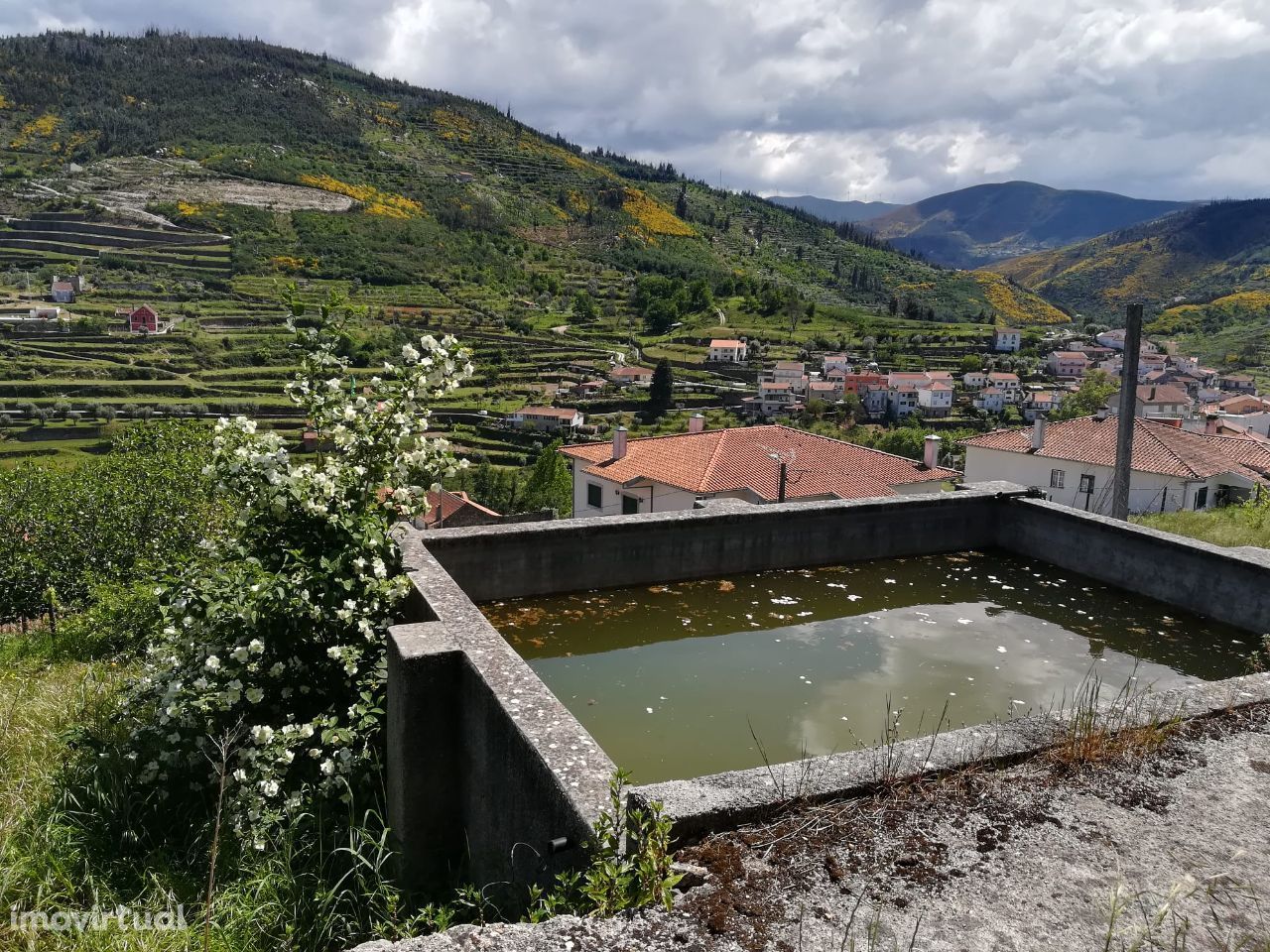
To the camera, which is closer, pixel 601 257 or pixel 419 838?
pixel 419 838

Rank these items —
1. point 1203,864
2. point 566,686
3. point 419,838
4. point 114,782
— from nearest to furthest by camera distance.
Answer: point 1203,864
point 419,838
point 114,782
point 566,686

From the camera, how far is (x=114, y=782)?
3.65m

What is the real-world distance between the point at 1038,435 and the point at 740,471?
14.8 metres

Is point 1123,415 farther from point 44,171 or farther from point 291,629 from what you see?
point 44,171

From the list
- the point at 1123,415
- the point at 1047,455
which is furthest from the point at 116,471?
the point at 1047,455

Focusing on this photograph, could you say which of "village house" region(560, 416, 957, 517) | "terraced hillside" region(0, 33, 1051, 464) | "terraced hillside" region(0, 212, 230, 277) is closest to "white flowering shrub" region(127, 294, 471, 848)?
"village house" region(560, 416, 957, 517)

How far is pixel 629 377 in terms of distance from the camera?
267 ft

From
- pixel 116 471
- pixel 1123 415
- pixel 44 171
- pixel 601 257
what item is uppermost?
pixel 44 171

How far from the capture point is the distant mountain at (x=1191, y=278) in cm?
10901

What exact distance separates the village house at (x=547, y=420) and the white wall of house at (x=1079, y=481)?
37552mm

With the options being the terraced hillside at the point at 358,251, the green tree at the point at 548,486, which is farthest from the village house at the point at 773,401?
the green tree at the point at 548,486

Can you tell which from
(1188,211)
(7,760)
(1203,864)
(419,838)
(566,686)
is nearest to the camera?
(1203,864)

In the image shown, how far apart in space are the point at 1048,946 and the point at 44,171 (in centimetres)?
14543

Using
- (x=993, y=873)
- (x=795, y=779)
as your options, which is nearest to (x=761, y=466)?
(x=795, y=779)
